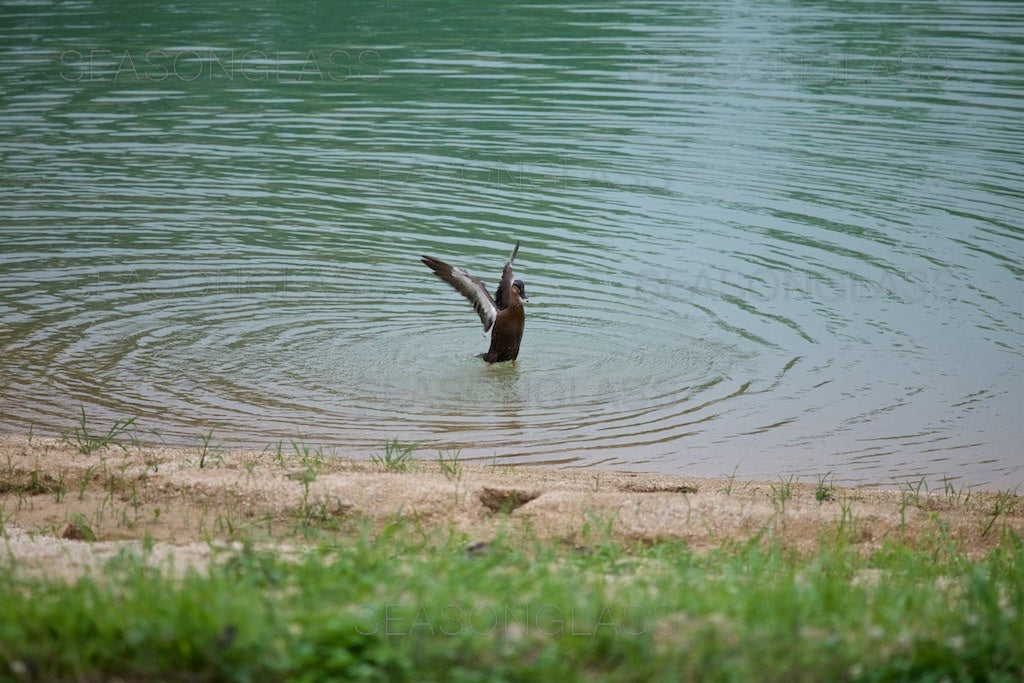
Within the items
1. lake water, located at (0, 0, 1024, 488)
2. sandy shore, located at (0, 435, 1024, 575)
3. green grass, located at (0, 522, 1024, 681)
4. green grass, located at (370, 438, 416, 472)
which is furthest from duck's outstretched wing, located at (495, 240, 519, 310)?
green grass, located at (0, 522, 1024, 681)

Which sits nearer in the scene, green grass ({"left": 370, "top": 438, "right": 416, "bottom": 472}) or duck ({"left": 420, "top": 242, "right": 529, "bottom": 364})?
green grass ({"left": 370, "top": 438, "right": 416, "bottom": 472})

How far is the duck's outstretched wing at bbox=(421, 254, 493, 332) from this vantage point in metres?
10.3

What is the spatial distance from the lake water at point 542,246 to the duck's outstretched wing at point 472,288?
0.49m

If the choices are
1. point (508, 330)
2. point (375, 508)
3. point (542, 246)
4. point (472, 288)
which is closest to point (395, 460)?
point (375, 508)

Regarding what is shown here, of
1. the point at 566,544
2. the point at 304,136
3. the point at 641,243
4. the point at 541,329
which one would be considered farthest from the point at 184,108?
the point at 566,544

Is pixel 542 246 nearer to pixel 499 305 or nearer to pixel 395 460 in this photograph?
pixel 499 305

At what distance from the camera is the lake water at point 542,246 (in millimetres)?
9328

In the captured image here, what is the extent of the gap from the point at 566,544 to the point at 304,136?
13.6 m

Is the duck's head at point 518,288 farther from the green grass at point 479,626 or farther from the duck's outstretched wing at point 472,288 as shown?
the green grass at point 479,626

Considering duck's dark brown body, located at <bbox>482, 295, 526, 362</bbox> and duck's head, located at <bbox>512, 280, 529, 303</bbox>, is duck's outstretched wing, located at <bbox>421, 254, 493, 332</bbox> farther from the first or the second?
duck's head, located at <bbox>512, 280, 529, 303</bbox>

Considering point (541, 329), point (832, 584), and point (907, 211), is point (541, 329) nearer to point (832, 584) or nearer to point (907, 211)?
point (907, 211)

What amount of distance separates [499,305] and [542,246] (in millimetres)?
3458

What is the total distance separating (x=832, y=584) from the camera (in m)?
4.62

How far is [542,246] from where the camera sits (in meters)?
13.7
